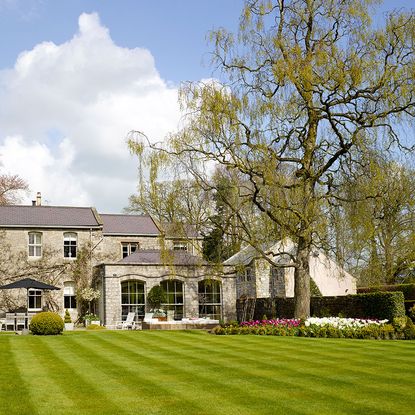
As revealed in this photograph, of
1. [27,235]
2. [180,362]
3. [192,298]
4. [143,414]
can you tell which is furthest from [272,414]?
[27,235]

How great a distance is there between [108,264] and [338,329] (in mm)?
14767

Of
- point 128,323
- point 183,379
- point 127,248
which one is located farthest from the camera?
point 127,248

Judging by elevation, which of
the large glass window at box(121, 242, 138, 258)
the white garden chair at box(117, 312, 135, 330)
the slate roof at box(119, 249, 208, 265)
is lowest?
the white garden chair at box(117, 312, 135, 330)

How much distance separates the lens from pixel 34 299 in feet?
106

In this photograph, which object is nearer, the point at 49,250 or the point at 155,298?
the point at 155,298

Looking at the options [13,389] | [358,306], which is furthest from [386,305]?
[13,389]

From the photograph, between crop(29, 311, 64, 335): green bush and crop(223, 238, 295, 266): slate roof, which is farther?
crop(29, 311, 64, 335): green bush

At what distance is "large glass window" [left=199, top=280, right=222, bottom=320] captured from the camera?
32.3 meters

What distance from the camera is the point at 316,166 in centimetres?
2114

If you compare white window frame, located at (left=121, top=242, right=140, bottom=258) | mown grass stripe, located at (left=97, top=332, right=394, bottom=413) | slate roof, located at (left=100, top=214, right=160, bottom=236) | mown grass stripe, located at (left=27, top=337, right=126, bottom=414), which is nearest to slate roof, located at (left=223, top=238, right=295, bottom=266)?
slate roof, located at (left=100, top=214, right=160, bottom=236)

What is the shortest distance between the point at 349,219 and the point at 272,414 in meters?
13.5

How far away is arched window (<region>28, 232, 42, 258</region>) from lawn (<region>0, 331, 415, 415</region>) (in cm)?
1669

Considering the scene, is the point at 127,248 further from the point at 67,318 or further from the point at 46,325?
the point at 46,325

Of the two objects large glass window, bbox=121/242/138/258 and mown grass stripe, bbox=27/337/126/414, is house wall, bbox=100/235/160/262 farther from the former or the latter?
mown grass stripe, bbox=27/337/126/414
